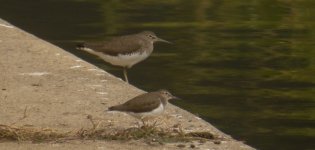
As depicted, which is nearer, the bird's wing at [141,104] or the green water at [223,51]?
the bird's wing at [141,104]

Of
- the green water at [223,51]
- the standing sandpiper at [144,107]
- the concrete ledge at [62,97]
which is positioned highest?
the standing sandpiper at [144,107]

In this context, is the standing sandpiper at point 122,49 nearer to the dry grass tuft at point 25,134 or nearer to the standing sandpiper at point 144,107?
the standing sandpiper at point 144,107

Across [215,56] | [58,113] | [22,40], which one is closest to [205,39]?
[215,56]

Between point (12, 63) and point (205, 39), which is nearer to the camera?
point (12, 63)

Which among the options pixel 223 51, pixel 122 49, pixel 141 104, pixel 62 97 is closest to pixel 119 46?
pixel 122 49

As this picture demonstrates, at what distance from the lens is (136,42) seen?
44.2 feet

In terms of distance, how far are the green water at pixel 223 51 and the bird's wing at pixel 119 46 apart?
1.04m

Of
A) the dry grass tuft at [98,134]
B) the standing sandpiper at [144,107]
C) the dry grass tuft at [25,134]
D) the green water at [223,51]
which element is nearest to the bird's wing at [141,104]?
the standing sandpiper at [144,107]

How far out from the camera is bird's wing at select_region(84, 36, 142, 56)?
13.4 meters

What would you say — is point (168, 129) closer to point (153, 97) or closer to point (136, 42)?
point (153, 97)

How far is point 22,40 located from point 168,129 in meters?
4.91

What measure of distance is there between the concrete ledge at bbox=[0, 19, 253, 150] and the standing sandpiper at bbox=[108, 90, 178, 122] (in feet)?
0.93

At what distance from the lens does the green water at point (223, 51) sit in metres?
13.6

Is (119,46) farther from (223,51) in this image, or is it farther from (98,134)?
(223,51)
